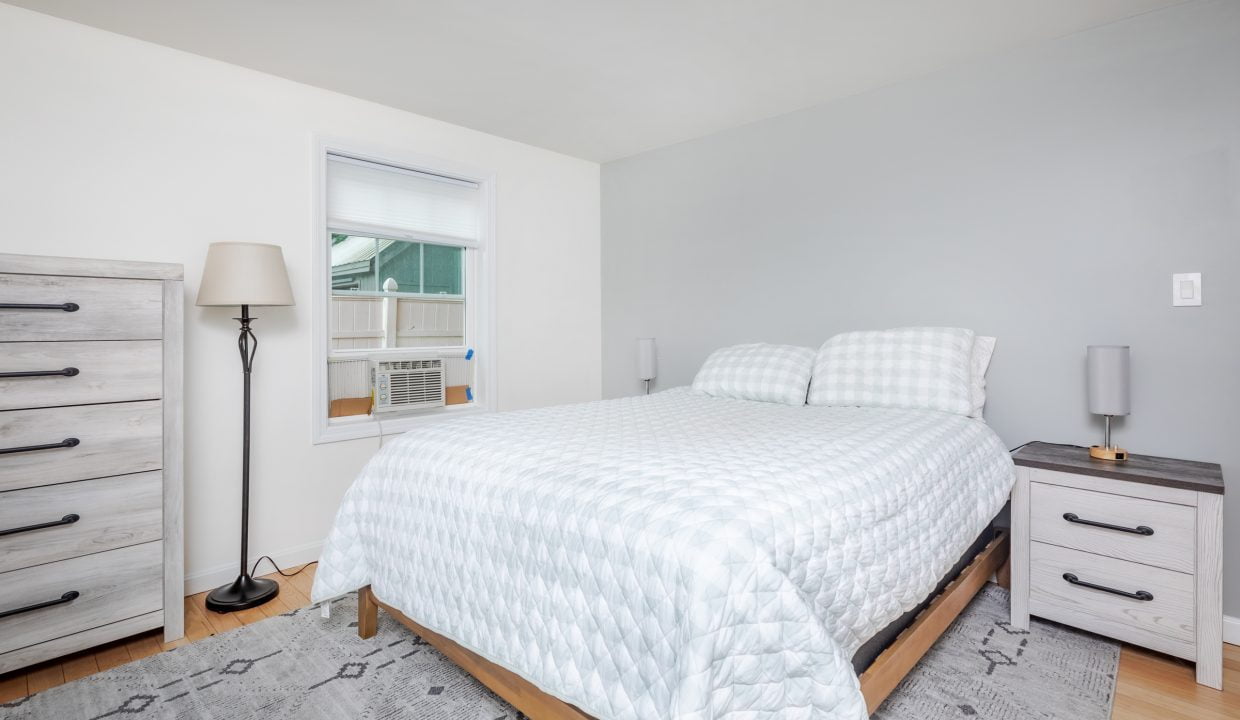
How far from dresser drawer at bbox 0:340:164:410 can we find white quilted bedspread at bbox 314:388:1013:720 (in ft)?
2.72

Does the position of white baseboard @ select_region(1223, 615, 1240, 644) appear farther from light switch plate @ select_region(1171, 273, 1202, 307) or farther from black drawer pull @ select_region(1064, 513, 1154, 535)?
light switch plate @ select_region(1171, 273, 1202, 307)

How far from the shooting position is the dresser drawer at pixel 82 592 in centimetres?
183

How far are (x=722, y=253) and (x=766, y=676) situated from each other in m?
2.83

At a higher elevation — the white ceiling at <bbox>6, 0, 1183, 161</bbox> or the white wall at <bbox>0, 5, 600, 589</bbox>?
the white ceiling at <bbox>6, 0, 1183, 161</bbox>

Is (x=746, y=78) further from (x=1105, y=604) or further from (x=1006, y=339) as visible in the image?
(x=1105, y=604)

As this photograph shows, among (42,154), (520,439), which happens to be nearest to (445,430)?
(520,439)

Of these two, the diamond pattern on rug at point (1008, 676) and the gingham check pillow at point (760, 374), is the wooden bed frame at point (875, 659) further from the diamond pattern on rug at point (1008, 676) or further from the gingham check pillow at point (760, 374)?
the gingham check pillow at point (760, 374)

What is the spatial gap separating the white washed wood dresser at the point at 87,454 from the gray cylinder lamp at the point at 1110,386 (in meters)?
3.26

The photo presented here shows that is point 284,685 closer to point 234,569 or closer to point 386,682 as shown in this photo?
point 386,682

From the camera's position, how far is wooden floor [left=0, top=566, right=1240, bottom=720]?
1.69 m

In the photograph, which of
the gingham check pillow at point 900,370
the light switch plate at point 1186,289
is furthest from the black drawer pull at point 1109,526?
the light switch plate at point 1186,289

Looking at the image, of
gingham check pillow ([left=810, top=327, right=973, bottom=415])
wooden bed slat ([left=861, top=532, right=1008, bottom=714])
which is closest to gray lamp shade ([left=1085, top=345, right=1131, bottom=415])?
gingham check pillow ([left=810, top=327, right=973, bottom=415])

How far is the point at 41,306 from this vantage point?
6.10 feet

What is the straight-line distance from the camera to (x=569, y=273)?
4102mm
